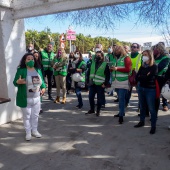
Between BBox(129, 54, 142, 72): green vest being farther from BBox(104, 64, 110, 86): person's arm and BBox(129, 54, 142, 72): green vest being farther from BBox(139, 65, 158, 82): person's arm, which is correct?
BBox(139, 65, 158, 82): person's arm

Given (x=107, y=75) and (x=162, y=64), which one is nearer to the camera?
(x=162, y=64)

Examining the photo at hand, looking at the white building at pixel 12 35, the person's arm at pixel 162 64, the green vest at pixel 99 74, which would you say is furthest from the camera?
the green vest at pixel 99 74

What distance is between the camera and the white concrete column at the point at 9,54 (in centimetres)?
534

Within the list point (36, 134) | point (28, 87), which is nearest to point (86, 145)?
point (36, 134)

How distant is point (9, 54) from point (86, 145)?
2.96 metres

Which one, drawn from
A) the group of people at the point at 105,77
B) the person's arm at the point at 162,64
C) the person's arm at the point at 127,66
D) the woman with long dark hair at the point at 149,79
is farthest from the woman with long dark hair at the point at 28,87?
the person's arm at the point at 162,64

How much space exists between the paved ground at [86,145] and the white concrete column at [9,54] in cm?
37

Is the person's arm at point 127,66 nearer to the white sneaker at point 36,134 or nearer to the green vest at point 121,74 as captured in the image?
the green vest at point 121,74

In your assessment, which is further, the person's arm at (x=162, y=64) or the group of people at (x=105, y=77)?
the person's arm at (x=162, y=64)

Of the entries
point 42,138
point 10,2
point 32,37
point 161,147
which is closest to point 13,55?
point 10,2

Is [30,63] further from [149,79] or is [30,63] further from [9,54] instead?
[149,79]

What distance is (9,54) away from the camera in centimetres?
554

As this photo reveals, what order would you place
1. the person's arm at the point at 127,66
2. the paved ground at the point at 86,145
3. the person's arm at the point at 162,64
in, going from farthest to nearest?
the person's arm at the point at 162,64 < the person's arm at the point at 127,66 < the paved ground at the point at 86,145

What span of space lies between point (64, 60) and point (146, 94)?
11.2 feet
